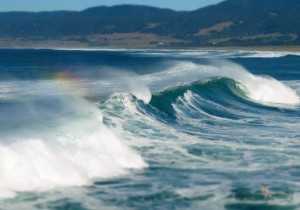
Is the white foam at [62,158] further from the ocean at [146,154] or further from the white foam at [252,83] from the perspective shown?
the white foam at [252,83]

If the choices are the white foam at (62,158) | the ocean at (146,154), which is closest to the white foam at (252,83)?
the ocean at (146,154)

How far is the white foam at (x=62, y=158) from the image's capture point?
16802mm

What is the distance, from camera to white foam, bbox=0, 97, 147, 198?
55.1ft

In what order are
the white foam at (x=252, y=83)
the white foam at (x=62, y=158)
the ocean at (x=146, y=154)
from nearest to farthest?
1. the ocean at (x=146, y=154)
2. the white foam at (x=62, y=158)
3. the white foam at (x=252, y=83)

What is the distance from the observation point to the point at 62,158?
1848cm

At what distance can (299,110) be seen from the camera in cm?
3350

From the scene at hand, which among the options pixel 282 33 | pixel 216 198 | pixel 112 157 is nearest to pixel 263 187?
pixel 216 198

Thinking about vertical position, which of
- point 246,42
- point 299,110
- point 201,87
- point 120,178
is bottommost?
point 120,178

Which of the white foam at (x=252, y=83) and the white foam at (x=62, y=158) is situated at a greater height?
the white foam at (x=252, y=83)

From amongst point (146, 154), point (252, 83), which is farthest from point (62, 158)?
point (252, 83)

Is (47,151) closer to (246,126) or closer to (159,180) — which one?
(159,180)

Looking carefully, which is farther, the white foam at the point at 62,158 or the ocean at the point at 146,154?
the white foam at the point at 62,158

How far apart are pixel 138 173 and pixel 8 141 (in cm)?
412

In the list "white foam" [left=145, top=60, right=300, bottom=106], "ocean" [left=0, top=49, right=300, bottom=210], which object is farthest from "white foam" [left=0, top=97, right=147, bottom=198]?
"white foam" [left=145, top=60, right=300, bottom=106]
